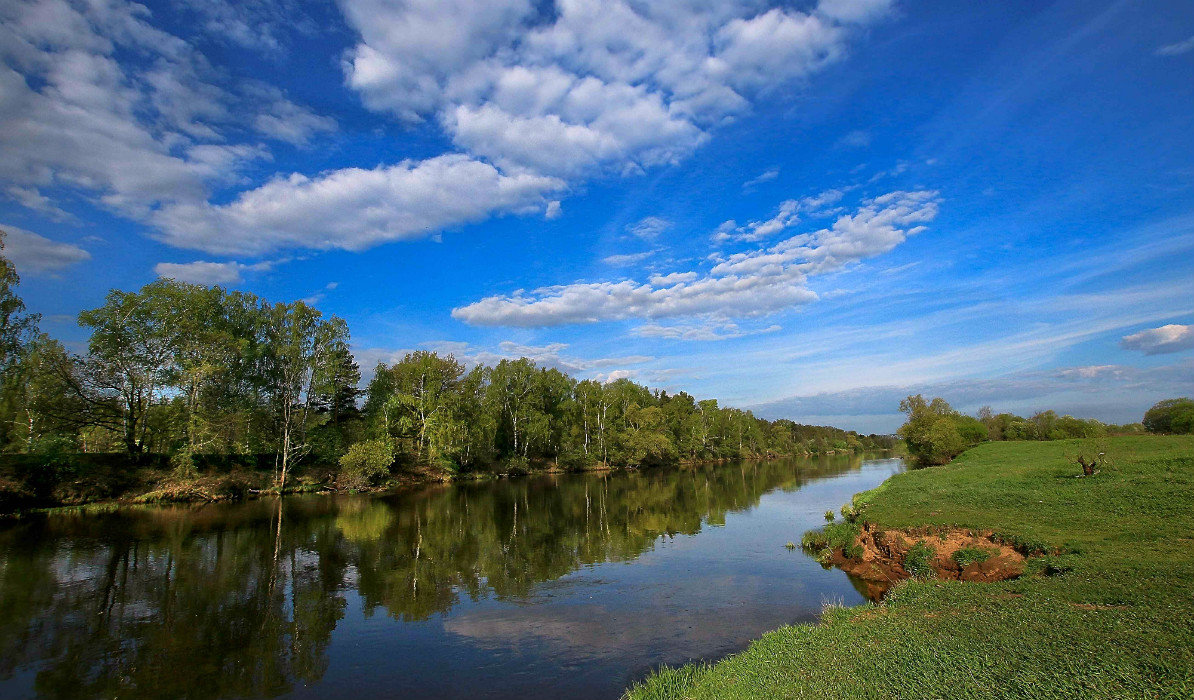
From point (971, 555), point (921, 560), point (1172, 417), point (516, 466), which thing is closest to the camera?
point (971, 555)

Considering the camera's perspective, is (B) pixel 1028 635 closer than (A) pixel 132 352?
Yes

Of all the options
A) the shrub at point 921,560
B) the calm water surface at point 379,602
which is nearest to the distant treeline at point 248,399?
the calm water surface at point 379,602

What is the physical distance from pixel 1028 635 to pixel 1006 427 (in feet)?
318

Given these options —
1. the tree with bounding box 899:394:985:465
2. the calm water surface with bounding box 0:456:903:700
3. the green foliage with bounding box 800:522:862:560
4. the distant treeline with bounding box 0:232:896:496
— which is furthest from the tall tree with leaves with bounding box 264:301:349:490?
the tree with bounding box 899:394:985:465

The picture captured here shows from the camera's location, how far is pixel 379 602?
1688 cm

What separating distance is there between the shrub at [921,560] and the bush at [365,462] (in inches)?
1885

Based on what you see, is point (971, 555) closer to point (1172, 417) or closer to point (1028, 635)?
point (1028, 635)

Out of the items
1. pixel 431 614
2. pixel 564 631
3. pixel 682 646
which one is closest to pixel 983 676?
pixel 682 646

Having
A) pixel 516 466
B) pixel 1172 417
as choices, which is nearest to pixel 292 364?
pixel 516 466

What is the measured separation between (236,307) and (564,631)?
1980 inches

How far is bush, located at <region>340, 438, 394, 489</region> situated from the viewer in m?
51.1

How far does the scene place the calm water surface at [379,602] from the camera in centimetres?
1138

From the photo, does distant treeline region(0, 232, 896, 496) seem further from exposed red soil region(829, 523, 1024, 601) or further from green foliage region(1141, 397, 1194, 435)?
green foliage region(1141, 397, 1194, 435)

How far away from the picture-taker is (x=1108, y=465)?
82.7 feet
